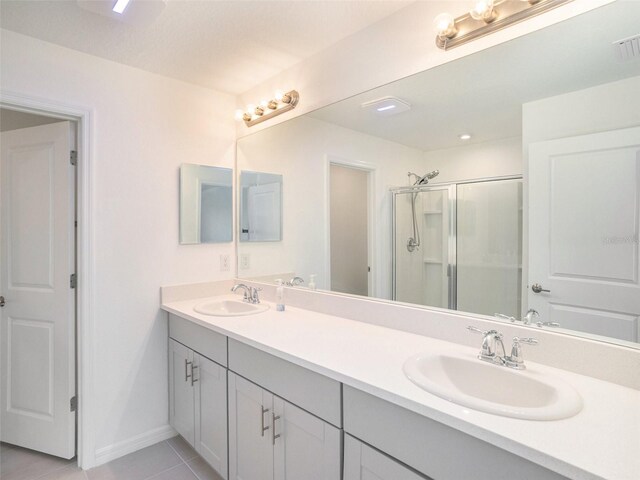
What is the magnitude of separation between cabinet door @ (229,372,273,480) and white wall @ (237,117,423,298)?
28.5 inches

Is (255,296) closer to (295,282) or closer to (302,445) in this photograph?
(295,282)

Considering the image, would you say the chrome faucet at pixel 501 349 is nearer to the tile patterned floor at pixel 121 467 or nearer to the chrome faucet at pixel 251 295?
the chrome faucet at pixel 251 295

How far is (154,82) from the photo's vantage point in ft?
7.10

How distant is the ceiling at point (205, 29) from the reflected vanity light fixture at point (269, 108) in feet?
0.61

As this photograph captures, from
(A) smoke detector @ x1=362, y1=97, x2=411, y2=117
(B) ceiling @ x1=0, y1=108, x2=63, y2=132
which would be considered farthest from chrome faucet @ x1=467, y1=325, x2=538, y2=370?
(B) ceiling @ x1=0, y1=108, x2=63, y2=132

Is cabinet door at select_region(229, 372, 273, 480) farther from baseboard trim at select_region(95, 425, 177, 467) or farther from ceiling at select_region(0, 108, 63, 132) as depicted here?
ceiling at select_region(0, 108, 63, 132)

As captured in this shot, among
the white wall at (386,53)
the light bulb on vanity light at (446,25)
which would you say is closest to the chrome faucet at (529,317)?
the white wall at (386,53)

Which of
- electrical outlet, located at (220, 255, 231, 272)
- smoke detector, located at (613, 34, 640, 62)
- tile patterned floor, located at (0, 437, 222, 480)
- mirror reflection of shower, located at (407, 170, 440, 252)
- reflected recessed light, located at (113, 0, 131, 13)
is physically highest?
reflected recessed light, located at (113, 0, 131, 13)

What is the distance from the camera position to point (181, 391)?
6.81ft

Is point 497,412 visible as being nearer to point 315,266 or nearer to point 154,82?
point 315,266

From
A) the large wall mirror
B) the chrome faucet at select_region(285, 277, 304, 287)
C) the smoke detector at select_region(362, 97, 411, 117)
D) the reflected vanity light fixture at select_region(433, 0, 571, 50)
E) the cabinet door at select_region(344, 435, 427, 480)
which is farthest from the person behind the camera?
the chrome faucet at select_region(285, 277, 304, 287)

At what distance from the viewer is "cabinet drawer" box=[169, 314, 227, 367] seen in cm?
171

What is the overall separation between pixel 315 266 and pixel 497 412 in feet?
4.46

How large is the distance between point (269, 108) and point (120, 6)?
3.15 feet
